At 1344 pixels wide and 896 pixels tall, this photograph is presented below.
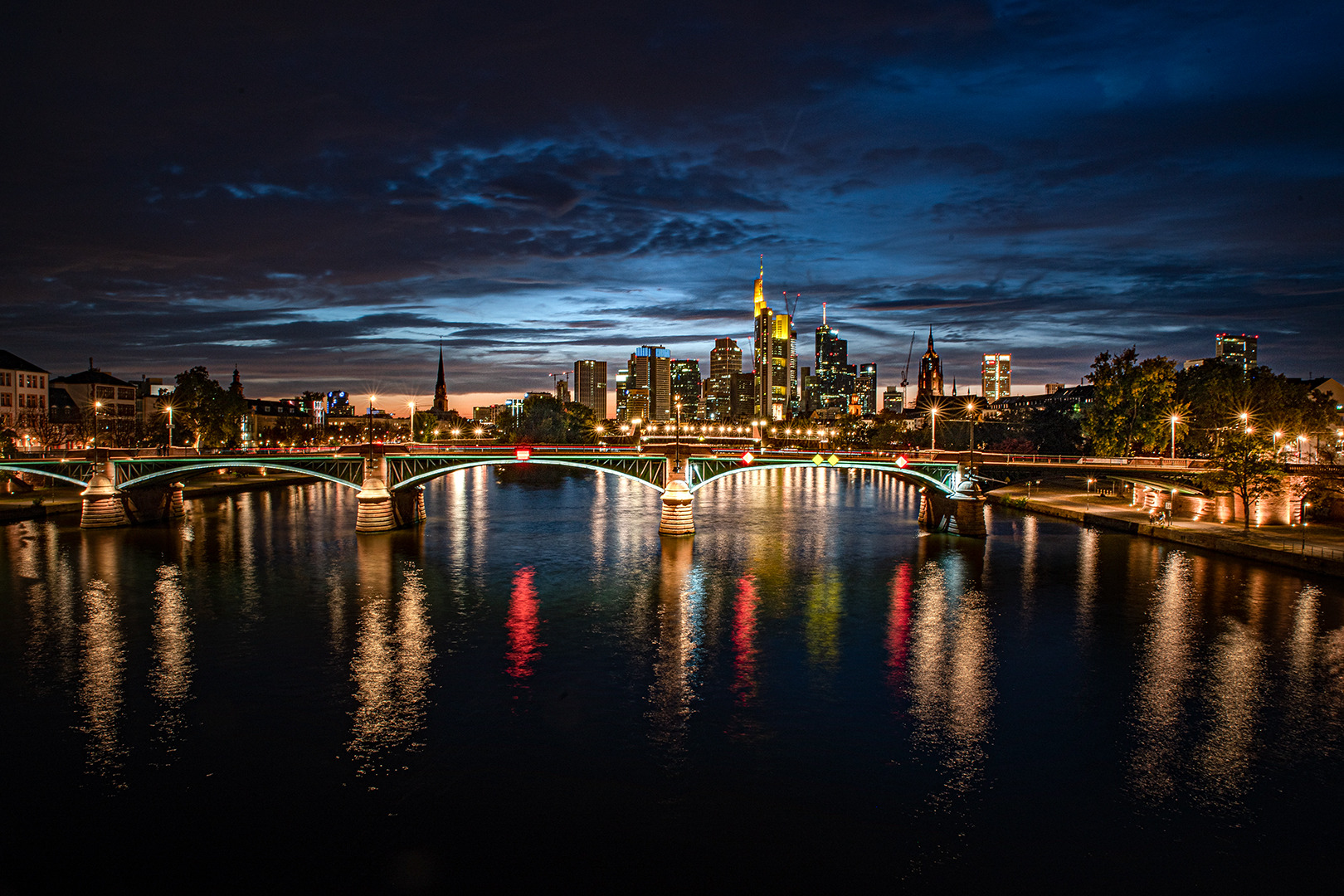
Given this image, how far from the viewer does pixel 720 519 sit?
278 ft

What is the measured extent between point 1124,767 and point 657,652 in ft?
63.3

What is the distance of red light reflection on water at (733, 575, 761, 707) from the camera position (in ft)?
104

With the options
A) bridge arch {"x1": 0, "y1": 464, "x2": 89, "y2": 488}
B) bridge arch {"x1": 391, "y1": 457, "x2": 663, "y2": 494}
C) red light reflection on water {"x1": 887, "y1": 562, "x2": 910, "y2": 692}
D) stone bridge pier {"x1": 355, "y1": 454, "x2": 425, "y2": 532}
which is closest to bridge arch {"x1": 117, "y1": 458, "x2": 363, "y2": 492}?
bridge arch {"x1": 0, "y1": 464, "x2": 89, "y2": 488}

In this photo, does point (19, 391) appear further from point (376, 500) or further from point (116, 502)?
point (376, 500)

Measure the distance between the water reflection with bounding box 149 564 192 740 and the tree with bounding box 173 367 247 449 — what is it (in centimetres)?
7223

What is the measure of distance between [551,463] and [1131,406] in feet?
228

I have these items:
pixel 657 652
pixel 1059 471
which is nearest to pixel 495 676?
pixel 657 652

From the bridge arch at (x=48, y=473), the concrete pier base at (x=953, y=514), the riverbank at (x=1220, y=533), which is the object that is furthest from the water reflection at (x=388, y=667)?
the riverbank at (x=1220, y=533)

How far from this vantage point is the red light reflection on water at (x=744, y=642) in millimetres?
31828

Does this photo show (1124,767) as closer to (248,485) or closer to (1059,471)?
(1059,471)

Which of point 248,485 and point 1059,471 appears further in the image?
point 248,485

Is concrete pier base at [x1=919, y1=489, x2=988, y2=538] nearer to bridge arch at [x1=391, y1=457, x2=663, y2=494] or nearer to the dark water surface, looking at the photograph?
the dark water surface

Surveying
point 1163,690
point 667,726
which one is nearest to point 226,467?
point 667,726

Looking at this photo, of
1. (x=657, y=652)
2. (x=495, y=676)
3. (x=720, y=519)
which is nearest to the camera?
(x=495, y=676)
